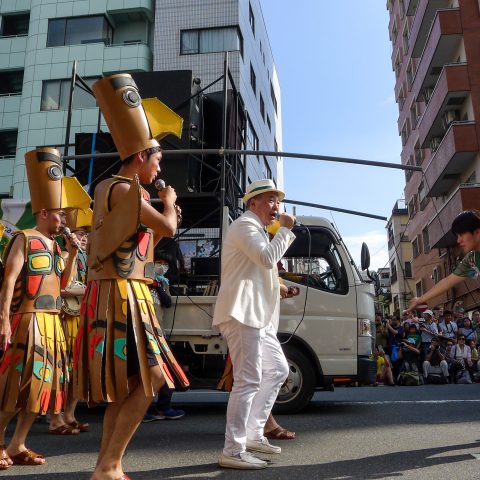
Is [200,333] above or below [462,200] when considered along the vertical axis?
below

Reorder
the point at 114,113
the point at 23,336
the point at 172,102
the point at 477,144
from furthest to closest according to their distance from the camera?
the point at 477,144 → the point at 172,102 → the point at 23,336 → the point at 114,113

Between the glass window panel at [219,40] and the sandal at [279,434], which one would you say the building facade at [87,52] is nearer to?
the glass window panel at [219,40]

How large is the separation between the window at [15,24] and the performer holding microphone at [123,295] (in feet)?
87.7

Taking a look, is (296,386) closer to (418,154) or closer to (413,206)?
(418,154)

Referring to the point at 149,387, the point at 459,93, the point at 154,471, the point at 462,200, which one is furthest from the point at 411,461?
the point at 459,93

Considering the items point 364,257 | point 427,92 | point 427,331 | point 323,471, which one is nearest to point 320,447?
point 323,471

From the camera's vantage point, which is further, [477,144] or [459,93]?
[459,93]

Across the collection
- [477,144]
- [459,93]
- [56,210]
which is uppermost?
[459,93]

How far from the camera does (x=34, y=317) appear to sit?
4.14m

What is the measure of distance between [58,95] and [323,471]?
920 inches

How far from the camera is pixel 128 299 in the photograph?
2.91 metres

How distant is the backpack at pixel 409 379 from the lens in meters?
12.5

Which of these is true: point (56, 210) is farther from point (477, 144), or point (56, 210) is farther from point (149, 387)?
point (477, 144)

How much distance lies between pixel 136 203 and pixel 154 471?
199 centimetres
